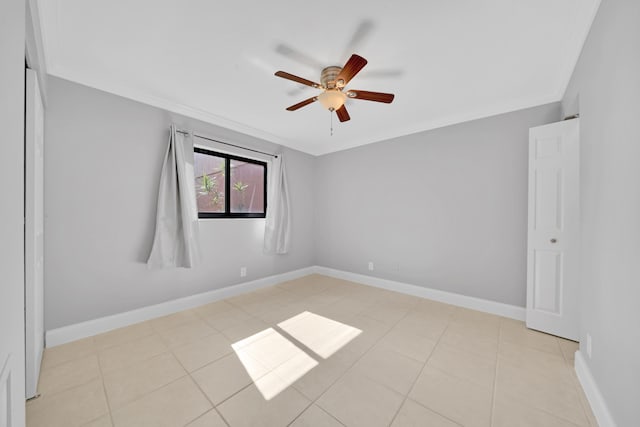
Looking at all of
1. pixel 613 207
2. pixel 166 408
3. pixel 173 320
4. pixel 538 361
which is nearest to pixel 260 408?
pixel 166 408

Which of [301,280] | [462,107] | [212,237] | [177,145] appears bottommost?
[301,280]

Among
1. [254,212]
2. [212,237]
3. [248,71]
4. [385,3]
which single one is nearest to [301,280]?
[254,212]

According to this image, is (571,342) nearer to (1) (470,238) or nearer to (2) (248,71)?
(1) (470,238)

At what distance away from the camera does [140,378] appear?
163 cm

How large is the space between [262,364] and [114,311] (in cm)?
167

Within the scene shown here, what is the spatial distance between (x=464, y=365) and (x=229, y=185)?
10.6 ft

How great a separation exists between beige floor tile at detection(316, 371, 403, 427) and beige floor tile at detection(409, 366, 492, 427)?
170mm

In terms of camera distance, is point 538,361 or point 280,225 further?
point 280,225

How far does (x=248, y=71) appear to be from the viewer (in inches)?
82.0

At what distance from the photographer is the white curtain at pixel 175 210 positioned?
2.53 meters

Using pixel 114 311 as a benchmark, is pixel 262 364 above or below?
below

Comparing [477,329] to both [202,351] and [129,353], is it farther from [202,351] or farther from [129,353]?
[129,353]

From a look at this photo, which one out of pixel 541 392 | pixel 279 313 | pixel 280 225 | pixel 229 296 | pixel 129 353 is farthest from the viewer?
pixel 280 225

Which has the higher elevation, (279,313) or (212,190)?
(212,190)
